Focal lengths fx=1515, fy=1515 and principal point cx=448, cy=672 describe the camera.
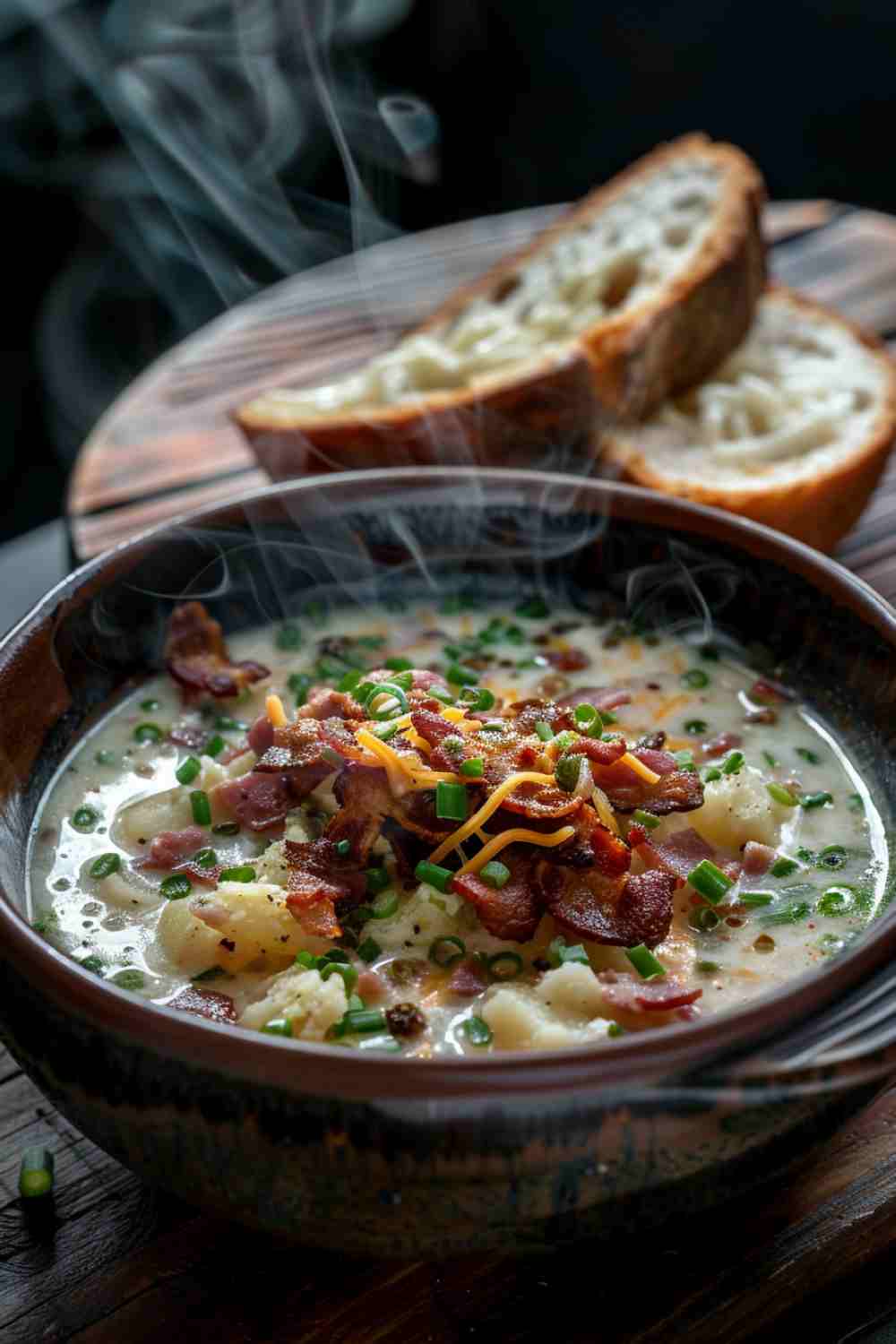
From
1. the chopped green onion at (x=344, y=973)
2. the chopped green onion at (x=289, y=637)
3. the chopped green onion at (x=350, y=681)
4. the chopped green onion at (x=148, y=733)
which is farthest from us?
the chopped green onion at (x=289, y=637)

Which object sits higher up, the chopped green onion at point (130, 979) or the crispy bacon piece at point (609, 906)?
the crispy bacon piece at point (609, 906)

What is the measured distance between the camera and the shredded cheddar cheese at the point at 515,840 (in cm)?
205

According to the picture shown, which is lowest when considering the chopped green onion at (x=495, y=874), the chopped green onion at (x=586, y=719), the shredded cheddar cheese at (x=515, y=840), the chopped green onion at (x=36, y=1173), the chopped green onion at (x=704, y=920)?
the chopped green onion at (x=36, y=1173)

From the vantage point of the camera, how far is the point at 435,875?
2.10 metres

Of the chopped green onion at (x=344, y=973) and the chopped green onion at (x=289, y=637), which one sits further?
the chopped green onion at (x=289, y=637)

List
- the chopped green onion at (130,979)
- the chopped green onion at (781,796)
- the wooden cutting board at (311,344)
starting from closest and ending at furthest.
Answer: the chopped green onion at (130,979), the chopped green onion at (781,796), the wooden cutting board at (311,344)

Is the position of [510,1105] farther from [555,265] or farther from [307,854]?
[555,265]

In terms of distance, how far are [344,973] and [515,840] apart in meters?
0.29

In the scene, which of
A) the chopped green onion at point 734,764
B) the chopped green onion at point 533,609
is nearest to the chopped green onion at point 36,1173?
the chopped green onion at point 734,764

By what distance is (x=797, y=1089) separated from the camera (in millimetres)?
1668

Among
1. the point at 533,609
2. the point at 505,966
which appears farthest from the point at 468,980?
the point at 533,609

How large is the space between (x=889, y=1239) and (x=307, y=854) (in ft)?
3.14

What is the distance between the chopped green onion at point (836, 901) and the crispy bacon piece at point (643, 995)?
0.33m

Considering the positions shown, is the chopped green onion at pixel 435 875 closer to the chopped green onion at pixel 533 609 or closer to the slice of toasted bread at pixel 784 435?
the chopped green onion at pixel 533 609
